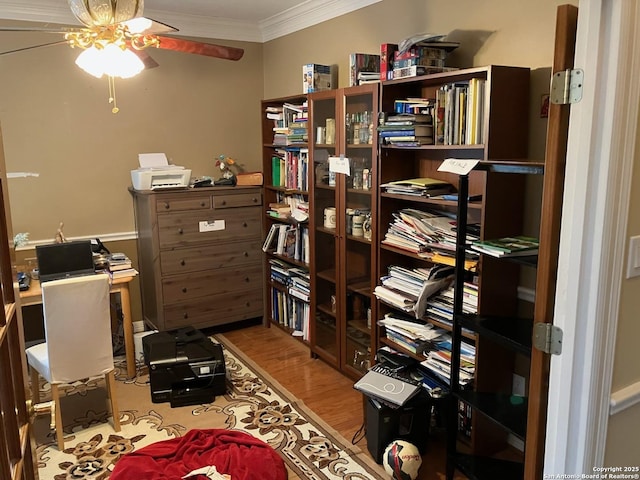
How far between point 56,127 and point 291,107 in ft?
5.63

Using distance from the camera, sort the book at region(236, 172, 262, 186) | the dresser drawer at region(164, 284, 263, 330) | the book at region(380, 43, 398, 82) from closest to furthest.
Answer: the book at region(380, 43, 398, 82) < the dresser drawer at region(164, 284, 263, 330) < the book at region(236, 172, 262, 186)

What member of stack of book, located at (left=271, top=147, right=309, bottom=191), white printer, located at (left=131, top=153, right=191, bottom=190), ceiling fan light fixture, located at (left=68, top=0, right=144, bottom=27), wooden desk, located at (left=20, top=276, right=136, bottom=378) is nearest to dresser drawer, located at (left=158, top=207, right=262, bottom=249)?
white printer, located at (left=131, top=153, right=191, bottom=190)

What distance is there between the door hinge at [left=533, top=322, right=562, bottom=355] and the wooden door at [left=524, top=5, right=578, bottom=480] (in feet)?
0.06

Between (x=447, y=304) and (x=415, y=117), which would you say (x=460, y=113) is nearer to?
(x=415, y=117)

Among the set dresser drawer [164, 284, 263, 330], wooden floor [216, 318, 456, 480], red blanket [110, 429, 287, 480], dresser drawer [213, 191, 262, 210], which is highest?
dresser drawer [213, 191, 262, 210]

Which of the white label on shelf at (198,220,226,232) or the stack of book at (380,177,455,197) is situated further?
the white label on shelf at (198,220,226,232)

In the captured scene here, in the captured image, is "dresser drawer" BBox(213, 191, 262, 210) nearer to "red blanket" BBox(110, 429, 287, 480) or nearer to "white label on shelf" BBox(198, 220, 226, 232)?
"white label on shelf" BBox(198, 220, 226, 232)

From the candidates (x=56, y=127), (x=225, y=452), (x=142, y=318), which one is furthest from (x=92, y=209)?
(x=225, y=452)

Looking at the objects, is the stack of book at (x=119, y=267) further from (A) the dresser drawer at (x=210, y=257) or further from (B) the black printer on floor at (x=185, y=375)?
(B) the black printer on floor at (x=185, y=375)

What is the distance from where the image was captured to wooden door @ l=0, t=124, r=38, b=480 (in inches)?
44.1

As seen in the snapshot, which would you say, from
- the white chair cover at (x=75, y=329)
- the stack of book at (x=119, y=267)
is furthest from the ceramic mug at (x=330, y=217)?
the white chair cover at (x=75, y=329)

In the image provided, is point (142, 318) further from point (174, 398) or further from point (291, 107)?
point (291, 107)

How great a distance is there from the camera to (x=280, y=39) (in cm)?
433

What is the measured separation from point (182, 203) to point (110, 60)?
6.09 feet
